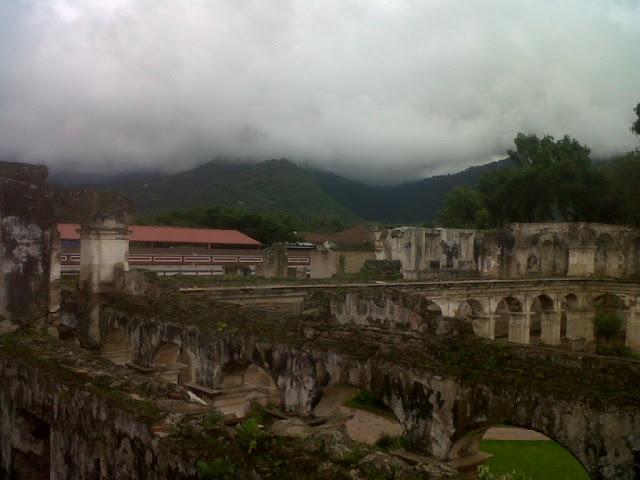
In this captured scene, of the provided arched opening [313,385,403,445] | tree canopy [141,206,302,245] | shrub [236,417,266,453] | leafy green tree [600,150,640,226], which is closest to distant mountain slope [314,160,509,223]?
tree canopy [141,206,302,245]

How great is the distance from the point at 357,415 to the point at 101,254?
28.9 ft

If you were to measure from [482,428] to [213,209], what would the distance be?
4571 cm

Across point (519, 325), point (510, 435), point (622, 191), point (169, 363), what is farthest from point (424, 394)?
point (622, 191)

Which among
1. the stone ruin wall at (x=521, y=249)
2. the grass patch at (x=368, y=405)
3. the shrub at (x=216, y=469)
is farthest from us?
the stone ruin wall at (x=521, y=249)

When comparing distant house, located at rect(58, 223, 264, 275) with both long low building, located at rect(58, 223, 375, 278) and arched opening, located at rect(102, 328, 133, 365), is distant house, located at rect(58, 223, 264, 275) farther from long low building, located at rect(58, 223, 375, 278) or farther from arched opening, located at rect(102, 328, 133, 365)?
arched opening, located at rect(102, 328, 133, 365)

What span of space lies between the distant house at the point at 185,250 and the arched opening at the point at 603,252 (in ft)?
62.8

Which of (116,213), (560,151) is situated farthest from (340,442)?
(560,151)

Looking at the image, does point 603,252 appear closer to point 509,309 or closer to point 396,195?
point 509,309

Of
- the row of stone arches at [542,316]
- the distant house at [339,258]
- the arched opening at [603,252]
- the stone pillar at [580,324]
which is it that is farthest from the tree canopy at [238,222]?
the stone pillar at [580,324]

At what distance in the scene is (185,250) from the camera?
1281 inches

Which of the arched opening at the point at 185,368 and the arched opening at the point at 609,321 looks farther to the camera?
the arched opening at the point at 609,321

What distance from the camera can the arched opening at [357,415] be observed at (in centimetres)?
995

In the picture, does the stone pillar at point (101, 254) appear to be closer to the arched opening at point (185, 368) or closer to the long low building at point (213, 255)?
the arched opening at point (185, 368)

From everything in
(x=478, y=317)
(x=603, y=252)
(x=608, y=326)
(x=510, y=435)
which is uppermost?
(x=603, y=252)
